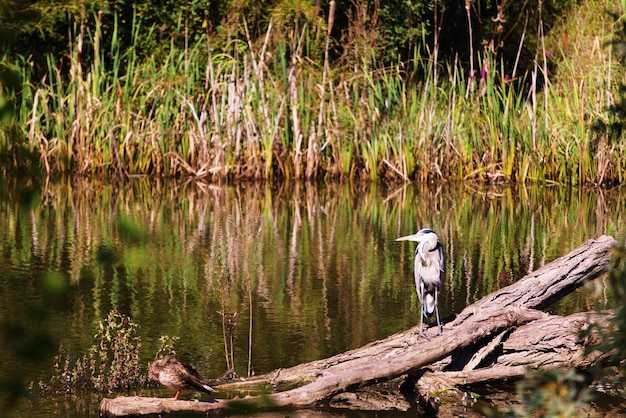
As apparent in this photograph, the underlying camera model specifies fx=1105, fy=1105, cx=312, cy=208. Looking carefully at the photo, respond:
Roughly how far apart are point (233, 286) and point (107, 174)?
7.35 m

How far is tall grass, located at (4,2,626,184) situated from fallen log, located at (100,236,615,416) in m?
8.38

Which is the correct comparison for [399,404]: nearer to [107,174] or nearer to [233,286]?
[233,286]

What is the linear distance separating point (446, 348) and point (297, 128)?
9442mm

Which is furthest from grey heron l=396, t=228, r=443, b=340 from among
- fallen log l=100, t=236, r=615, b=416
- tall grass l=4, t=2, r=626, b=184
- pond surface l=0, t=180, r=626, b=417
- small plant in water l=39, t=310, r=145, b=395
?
tall grass l=4, t=2, r=626, b=184

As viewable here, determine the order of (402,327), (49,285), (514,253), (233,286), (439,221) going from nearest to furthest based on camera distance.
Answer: (49,285)
(402,327)
(233,286)
(514,253)
(439,221)

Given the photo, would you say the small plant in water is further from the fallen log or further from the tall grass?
the tall grass

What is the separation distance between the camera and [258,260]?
30.8ft

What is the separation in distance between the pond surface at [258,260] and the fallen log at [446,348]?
42 centimetres

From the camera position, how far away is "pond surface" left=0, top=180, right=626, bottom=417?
19.2ft

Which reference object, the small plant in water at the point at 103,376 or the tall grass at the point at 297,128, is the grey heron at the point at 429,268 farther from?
the tall grass at the point at 297,128

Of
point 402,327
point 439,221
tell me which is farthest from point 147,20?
point 402,327

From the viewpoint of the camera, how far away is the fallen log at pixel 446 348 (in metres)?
4.79

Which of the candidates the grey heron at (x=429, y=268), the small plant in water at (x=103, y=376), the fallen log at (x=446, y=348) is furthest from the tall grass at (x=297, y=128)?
the small plant in water at (x=103, y=376)

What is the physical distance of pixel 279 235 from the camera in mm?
10766
